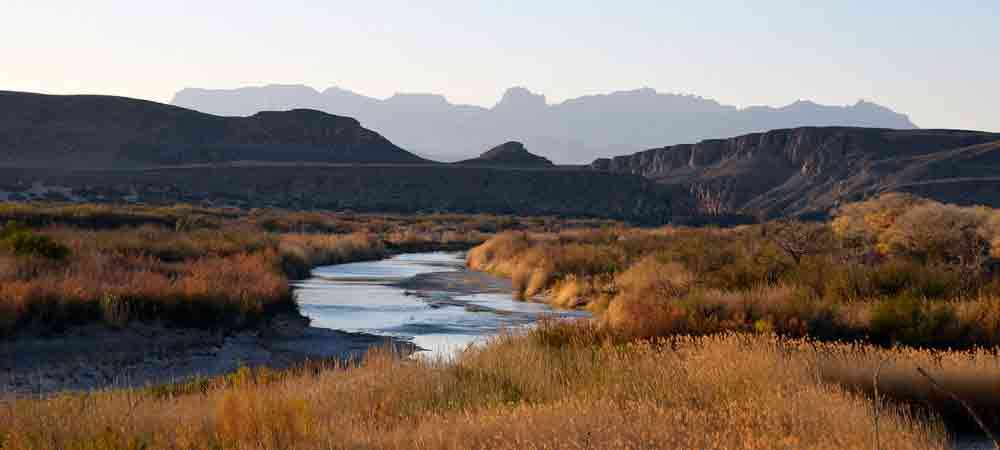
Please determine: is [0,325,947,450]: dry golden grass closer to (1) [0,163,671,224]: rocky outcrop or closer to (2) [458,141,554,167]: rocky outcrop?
(1) [0,163,671,224]: rocky outcrop

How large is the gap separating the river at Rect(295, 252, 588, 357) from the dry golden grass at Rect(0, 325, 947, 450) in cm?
539

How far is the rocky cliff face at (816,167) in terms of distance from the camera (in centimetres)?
10938

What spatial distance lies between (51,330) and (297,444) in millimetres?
12128

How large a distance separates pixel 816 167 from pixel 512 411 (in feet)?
422

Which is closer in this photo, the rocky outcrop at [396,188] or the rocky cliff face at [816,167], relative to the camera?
the rocky outcrop at [396,188]

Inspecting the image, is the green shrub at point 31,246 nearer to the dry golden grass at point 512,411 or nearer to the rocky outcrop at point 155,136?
the dry golden grass at point 512,411

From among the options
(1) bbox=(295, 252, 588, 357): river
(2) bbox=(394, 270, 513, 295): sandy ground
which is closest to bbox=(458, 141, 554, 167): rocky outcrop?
(1) bbox=(295, 252, 588, 357): river

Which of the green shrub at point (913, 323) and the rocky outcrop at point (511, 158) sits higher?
→ the rocky outcrop at point (511, 158)

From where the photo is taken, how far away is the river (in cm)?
2295

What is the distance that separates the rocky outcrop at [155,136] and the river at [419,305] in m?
82.4

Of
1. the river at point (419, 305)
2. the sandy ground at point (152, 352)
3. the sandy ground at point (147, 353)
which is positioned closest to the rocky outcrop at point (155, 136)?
the river at point (419, 305)

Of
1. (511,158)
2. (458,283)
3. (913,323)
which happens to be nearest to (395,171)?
→ (511,158)

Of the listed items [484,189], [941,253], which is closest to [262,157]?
[484,189]

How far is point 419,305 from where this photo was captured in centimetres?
2858
